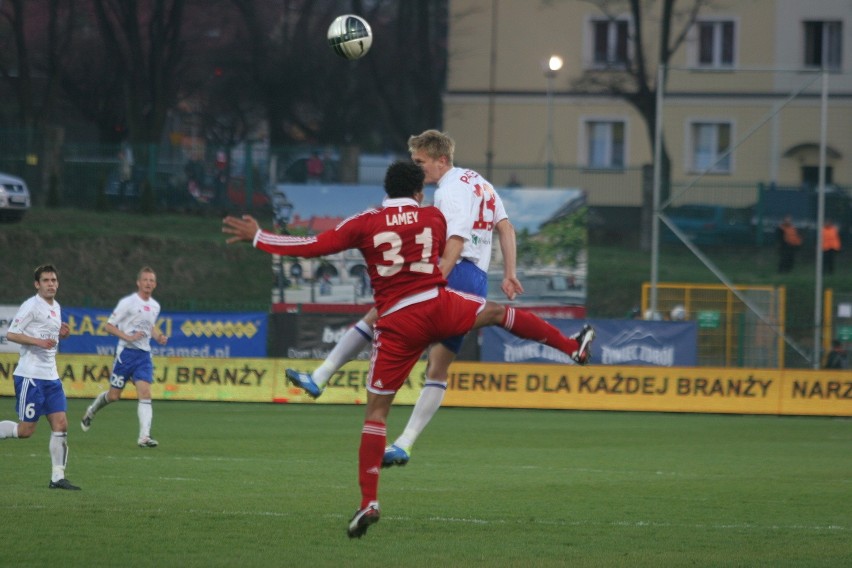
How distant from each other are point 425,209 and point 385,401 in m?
1.31

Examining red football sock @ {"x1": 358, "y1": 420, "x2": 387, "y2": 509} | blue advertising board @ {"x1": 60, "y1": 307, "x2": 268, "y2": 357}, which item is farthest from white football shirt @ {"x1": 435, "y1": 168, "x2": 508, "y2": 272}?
blue advertising board @ {"x1": 60, "y1": 307, "x2": 268, "y2": 357}

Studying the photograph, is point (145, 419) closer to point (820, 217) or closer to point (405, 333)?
point (405, 333)

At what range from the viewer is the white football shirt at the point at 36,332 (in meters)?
12.8

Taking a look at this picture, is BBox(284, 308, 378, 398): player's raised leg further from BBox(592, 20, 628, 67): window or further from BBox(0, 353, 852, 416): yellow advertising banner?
BBox(592, 20, 628, 67): window

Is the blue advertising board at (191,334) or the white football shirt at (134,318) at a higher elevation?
the white football shirt at (134,318)

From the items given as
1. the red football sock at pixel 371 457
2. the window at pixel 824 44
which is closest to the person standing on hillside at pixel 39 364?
the red football sock at pixel 371 457

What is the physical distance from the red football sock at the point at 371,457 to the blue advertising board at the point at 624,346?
53.2 feet

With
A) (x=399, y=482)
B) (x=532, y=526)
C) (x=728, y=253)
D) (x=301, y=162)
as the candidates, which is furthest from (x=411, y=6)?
(x=532, y=526)

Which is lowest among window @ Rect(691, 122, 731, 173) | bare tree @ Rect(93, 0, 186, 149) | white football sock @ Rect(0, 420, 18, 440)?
white football sock @ Rect(0, 420, 18, 440)

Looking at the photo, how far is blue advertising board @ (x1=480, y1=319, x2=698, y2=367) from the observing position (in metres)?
25.4

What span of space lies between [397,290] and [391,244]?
339mm

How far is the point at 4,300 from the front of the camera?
32219 mm

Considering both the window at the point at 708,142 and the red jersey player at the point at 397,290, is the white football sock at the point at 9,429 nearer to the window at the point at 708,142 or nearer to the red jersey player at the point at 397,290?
the red jersey player at the point at 397,290

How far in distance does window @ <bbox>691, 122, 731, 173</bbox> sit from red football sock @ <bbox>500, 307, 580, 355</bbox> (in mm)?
25153
